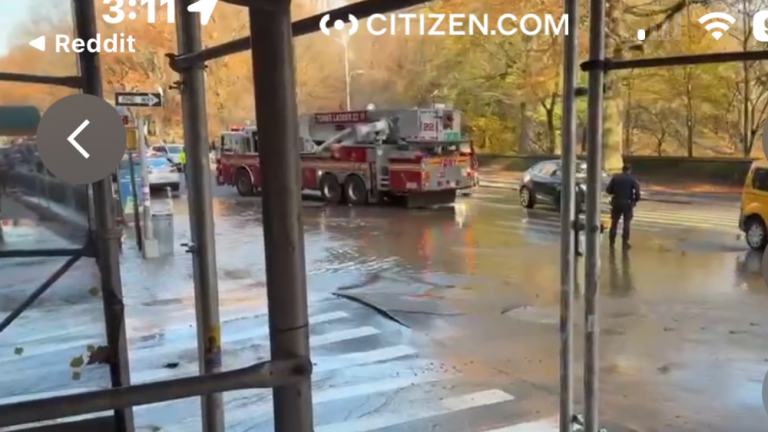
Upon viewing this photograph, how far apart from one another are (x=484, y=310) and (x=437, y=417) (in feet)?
11.5

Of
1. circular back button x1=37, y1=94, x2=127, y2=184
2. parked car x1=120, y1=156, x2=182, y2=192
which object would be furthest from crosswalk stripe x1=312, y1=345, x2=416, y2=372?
parked car x1=120, y1=156, x2=182, y2=192

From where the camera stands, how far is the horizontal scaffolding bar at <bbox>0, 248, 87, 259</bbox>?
364cm

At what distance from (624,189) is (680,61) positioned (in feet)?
35.8

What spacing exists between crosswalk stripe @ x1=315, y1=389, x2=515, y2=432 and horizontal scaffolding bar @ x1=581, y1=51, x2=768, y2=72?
3.21 m

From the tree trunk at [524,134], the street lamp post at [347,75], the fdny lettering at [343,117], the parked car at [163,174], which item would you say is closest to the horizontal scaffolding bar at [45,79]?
the fdny lettering at [343,117]

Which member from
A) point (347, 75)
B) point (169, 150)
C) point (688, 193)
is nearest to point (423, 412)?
point (688, 193)

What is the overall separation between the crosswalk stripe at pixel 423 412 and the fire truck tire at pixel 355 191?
→ 1592 cm

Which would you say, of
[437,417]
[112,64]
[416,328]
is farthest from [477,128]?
[437,417]

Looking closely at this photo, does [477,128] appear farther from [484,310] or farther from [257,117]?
[257,117]

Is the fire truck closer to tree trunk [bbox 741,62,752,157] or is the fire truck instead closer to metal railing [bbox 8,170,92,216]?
tree trunk [bbox 741,62,752,157]

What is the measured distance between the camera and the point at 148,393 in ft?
4.78

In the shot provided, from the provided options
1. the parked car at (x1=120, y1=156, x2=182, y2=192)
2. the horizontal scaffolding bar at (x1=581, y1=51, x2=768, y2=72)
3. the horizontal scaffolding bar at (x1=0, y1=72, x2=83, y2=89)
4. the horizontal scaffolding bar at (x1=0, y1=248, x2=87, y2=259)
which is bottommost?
the parked car at (x1=120, y1=156, x2=182, y2=192)

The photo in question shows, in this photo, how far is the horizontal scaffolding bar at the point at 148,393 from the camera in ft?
4.56

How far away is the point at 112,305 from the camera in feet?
11.6
